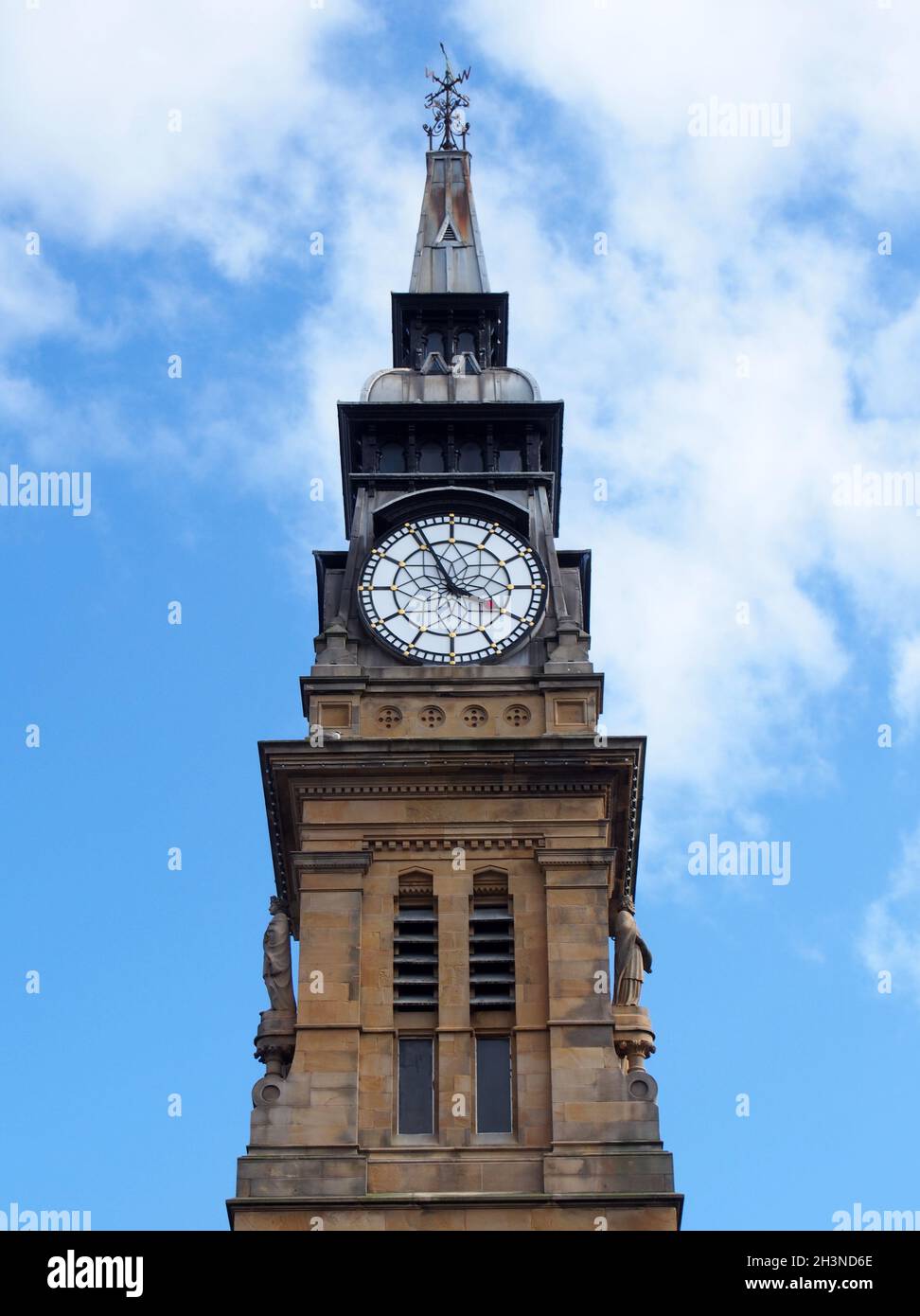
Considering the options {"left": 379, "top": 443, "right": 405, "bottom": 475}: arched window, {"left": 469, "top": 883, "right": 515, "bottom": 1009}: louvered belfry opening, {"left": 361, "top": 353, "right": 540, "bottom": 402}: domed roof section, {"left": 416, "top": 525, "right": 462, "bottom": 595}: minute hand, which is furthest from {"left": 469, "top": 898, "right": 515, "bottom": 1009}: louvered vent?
{"left": 361, "top": 353, "right": 540, "bottom": 402}: domed roof section

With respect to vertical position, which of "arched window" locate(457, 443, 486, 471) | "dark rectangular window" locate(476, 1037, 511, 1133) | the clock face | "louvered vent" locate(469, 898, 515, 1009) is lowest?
"dark rectangular window" locate(476, 1037, 511, 1133)

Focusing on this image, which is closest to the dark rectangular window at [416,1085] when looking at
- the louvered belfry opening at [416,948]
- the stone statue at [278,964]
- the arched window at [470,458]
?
the louvered belfry opening at [416,948]

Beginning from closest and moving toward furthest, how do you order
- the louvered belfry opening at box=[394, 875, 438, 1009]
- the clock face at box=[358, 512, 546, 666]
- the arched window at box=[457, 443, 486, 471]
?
the louvered belfry opening at box=[394, 875, 438, 1009] < the clock face at box=[358, 512, 546, 666] < the arched window at box=[457, 443, 486, 471]

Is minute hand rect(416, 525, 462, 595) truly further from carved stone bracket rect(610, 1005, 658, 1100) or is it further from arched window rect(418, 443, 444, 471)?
carved stone bracket rect(610, 1005, 658, 1100)

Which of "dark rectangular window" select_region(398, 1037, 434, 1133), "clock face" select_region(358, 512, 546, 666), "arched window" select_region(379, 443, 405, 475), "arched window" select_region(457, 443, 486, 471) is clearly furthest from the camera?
"arched window" select_region(379, 443, 405, 475)

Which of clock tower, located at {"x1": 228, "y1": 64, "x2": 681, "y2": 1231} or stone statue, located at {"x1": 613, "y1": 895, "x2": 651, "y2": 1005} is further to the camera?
stone statue, located at {"x1": 613, "y1": 895, "x2": 651, "y2": 1005}

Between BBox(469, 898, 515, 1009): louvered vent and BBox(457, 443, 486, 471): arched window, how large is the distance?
12456 millimetres

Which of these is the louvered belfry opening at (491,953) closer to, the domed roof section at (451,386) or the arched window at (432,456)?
the arched window at (432,456)

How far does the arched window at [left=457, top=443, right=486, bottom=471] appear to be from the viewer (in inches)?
2517

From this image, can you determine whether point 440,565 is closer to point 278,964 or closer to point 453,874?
point 453,874

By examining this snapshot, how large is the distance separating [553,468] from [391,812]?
39.6 ft

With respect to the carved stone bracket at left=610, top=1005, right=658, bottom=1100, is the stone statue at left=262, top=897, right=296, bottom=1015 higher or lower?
higher
